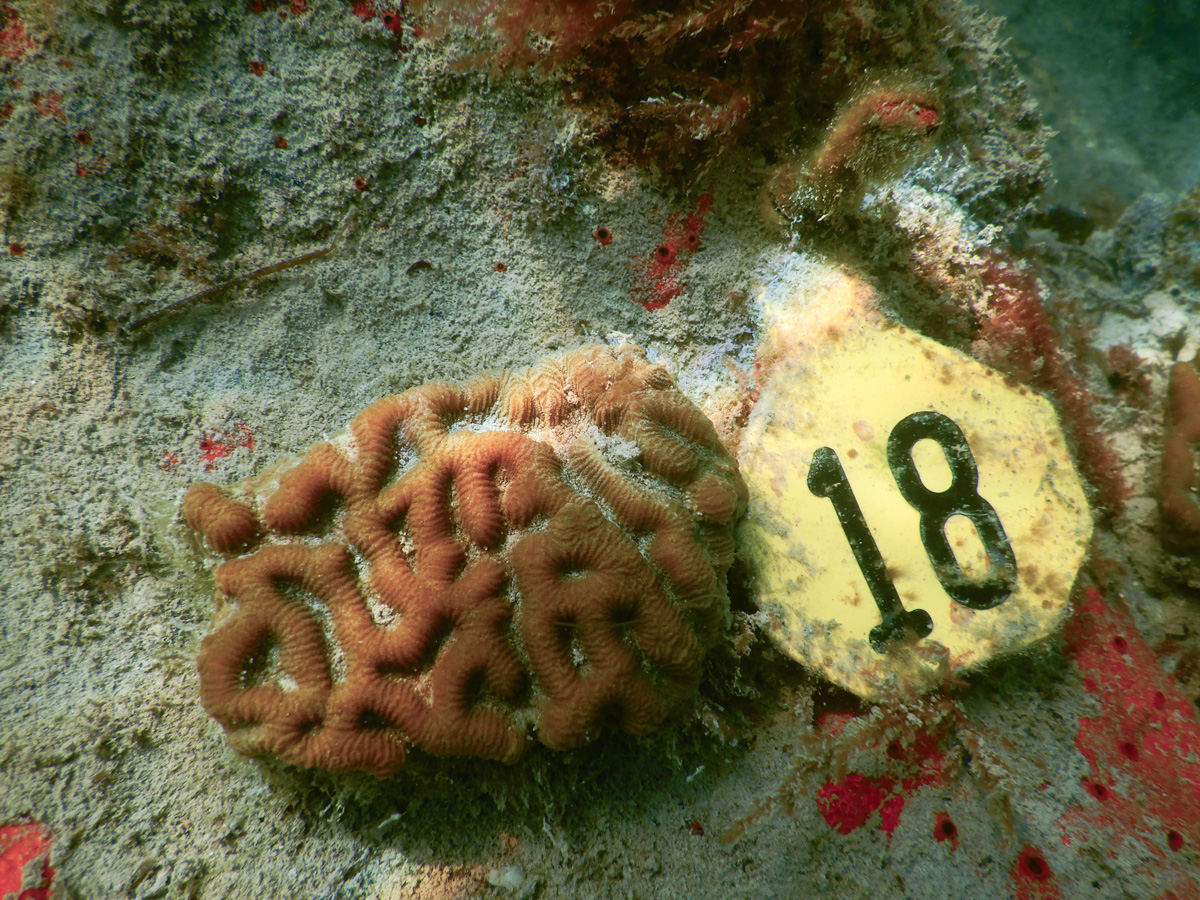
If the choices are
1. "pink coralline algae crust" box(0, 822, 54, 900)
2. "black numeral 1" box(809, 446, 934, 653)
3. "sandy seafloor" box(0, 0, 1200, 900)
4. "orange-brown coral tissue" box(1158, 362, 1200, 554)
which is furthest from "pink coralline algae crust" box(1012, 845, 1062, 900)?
"pink coralline algae crust" box(0, 822, 54, 900)

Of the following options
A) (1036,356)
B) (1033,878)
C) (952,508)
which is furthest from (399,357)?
(1033,878)

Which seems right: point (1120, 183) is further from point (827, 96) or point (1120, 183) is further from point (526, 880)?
point (526, 880)

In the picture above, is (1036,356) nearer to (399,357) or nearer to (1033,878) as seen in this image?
(1033,878)

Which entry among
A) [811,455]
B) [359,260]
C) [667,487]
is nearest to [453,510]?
[667,487]

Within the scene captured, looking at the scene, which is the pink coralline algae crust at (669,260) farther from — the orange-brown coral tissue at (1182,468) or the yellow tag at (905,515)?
the orange-brown coral tissue at (1182,468)

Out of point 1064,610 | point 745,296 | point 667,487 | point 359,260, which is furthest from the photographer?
point 745,296

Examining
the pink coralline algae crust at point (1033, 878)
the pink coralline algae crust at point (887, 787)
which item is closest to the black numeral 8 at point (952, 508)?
the pink coralline algae crust at point (887, 787)
